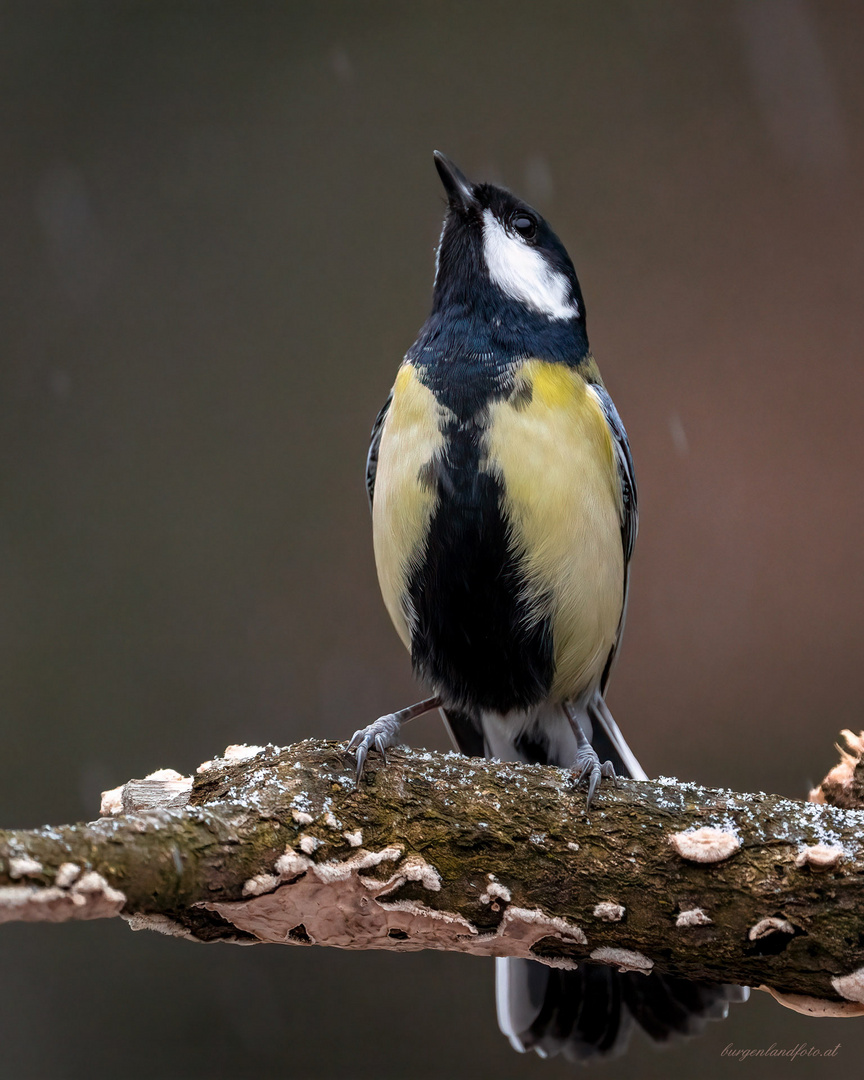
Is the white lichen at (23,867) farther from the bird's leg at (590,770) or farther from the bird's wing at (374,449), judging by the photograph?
the bird's wing at (374,449)

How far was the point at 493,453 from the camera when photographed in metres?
1.42

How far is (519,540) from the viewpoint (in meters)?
1.43

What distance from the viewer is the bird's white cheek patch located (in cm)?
163

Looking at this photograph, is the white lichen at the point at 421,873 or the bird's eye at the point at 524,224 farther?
the bird's eye at the point at 524,224

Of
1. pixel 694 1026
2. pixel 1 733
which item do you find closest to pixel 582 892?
pixel 694 1026

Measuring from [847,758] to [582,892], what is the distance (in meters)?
0.58

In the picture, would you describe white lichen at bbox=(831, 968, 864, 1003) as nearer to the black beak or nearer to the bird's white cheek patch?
the bird's white cheek patch

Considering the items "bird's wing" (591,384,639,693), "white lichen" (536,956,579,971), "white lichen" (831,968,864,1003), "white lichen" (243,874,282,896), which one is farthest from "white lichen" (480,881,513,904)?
"bird's wing" (591,384,639,693)

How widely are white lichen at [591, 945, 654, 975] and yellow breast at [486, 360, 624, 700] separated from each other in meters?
0.49

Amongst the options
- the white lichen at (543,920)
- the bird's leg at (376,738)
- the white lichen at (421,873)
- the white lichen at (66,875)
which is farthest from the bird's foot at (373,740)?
the white lichen at (66,875)

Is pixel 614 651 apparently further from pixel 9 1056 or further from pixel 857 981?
pixel 9 1056

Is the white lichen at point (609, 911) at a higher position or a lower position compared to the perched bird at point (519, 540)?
lower

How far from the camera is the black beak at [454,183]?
5.62ft

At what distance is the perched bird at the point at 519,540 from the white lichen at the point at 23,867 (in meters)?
0.51
